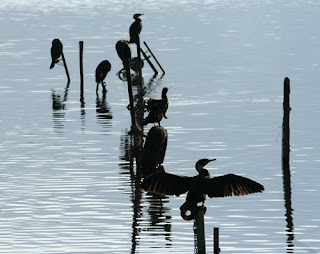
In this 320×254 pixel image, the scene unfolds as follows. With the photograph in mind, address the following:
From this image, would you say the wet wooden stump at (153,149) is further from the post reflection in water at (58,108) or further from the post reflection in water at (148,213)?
the post reflection in water at (58,108)

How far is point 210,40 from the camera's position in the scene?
112500mm

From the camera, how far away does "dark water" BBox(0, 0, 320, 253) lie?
3503cm

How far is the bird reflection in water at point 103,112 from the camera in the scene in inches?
2314

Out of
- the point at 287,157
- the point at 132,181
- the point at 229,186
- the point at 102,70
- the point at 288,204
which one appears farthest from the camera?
the point at 102,70

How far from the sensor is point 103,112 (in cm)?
6238

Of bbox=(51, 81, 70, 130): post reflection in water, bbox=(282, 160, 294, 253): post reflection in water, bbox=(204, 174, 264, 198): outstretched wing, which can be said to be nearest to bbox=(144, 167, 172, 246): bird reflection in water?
bbox=(282, 160, 294, 253): post reflection in water

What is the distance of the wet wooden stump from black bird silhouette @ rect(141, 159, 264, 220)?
14887 millimetres

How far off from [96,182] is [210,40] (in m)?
70.6

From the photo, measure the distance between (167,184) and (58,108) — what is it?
35.6 m

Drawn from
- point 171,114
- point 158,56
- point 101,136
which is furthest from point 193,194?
point 158,56

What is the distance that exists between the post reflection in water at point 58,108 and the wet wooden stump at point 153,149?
41.5ft

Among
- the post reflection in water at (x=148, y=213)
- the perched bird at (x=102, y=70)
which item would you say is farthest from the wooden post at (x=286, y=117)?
the perched bird at (x=102, y=70)

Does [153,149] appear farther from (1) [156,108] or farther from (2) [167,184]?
(2) [167,184]

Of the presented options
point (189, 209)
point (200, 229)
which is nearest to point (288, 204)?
point (189, 209)
